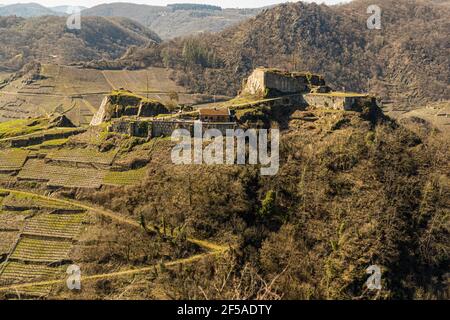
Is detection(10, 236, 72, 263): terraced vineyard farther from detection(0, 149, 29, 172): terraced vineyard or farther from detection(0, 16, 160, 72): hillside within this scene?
detection(0, 16, 160, 72): hillside

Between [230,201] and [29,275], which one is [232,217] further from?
[29,275]

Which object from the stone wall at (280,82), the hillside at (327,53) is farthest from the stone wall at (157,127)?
the hillside at (327,53)

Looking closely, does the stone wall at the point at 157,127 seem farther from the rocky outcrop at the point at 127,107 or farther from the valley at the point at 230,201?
the rocky outcrop at the point at 127,107

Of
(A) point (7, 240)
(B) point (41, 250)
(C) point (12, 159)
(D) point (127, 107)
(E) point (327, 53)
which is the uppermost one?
(E) point (327, 53)

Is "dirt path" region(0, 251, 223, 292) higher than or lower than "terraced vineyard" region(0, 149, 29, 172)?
lower

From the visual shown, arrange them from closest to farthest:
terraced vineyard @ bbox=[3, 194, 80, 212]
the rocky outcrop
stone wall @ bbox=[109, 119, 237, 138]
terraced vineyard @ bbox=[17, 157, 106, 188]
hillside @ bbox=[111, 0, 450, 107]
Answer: terraced vineyard @ bbox=[3, 194, 80, 212]
terraced vineyard @ bbox=[17, 157, 106, 188]
stone wall @ bbox=[109, 119, 237, 138]
the rocky outcrop
hillside @ bbox=[111, 0, 450, 107]

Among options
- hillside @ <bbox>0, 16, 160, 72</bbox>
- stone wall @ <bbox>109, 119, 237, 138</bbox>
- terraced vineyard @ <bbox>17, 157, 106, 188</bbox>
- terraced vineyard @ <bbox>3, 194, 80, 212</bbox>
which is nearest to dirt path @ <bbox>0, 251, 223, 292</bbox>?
terraced vineyard @ <bbox>3, 194, 80, 212</bbox>

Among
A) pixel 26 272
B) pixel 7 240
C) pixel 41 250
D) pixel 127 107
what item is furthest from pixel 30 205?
pixel 127 107

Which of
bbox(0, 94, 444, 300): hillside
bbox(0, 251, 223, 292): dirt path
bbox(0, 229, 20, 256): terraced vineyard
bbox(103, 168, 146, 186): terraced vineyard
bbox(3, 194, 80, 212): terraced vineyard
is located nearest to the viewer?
bbox(0, 251, 223, 292): dirt path

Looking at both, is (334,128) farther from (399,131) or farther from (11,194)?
(11,194)

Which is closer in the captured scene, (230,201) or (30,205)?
(230,201)
